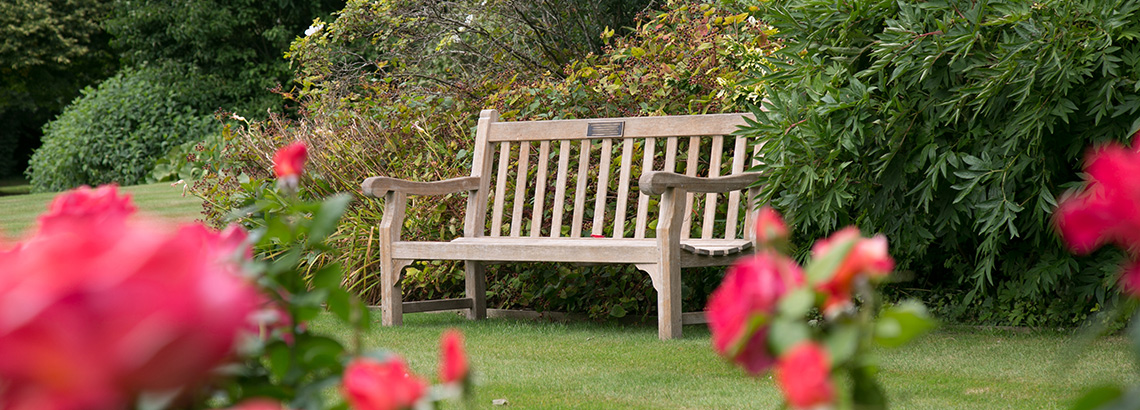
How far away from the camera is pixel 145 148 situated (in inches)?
638

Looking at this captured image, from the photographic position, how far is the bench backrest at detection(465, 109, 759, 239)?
15.0ft

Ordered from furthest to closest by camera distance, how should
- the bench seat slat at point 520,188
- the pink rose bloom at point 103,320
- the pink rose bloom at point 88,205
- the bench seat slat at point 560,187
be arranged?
the bench seat slat at point 520,188
the bench seat slat at point 560,187
the pink rose bloom at point 88,205
the pink rose bloom at point 103,320

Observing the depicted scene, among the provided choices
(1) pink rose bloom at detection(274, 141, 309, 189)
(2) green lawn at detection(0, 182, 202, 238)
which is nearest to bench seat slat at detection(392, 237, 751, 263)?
(1) pink rose bloom at detection(274, 141, 309, 189)

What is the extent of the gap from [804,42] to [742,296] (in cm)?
368

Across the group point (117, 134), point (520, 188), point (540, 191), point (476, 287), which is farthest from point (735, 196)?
point (117, 134)

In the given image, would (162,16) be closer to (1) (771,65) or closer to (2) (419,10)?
(2) (419,10)

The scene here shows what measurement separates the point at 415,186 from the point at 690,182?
4.62 feet

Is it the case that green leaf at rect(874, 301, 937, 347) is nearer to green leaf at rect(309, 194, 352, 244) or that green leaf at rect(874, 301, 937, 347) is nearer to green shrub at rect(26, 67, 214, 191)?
green leaf at rect(309, 194, 352, 244)

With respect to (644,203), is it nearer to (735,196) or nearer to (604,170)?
(604,170)

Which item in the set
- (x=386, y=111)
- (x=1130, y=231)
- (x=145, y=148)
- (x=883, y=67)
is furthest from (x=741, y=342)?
(x=145, y=148)

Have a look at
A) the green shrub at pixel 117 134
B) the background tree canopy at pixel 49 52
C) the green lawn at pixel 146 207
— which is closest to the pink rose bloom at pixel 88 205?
the green lawn at pixel 146 207

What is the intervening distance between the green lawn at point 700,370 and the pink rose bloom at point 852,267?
2.19 metres

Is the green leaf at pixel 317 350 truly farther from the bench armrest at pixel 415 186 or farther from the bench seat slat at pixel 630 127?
the bench armrest at pixel 415 186

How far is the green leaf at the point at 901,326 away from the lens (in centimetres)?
52
